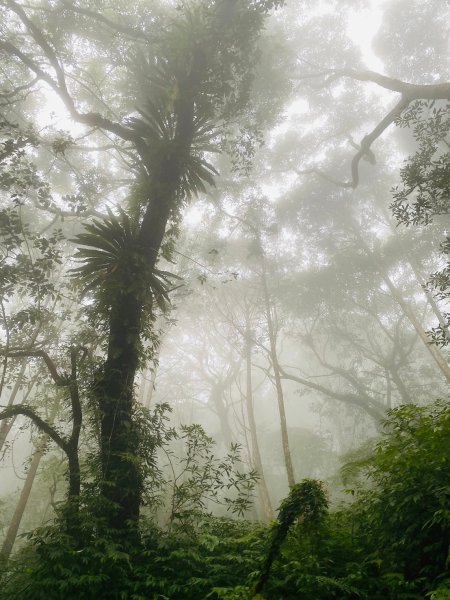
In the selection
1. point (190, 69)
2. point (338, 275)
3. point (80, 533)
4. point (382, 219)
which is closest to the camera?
point (80, 533)

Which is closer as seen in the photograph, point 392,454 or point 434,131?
point 392,454

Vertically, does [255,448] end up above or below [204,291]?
below

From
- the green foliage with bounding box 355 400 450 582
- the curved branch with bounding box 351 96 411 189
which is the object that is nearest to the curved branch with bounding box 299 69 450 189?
the curved branch with bounding box 351 96 411 189

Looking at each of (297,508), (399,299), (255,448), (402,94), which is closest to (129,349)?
(297,508)

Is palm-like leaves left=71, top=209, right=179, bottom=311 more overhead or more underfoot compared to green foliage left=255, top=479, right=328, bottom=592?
more overhead

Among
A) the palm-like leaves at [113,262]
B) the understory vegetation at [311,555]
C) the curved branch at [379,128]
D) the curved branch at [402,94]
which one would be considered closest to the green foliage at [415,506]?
the understory vegetation at [311,555]

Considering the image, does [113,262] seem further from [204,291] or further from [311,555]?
[204,291]

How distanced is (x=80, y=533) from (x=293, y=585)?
7.87 ft

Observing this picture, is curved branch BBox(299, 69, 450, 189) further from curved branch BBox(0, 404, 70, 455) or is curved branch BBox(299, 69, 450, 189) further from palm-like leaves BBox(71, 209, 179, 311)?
curved branch BBox(0, 404, 70, 455)

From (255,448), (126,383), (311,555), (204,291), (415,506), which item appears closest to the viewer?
(415,506)

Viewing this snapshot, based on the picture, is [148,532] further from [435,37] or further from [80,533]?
[435,37]

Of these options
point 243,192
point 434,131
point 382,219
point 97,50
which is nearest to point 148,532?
point 434,131

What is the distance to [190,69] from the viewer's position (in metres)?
7.82

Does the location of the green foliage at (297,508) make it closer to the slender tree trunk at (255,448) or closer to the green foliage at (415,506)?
the green foliage at (415,506)
